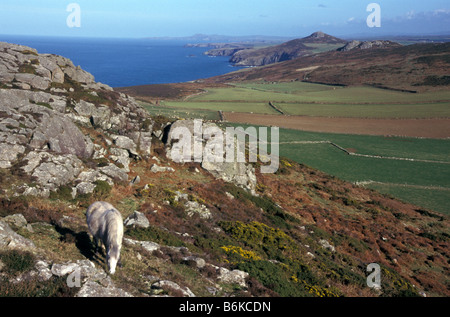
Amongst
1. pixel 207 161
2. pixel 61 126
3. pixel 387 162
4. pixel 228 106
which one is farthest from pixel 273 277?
pixel 228 106

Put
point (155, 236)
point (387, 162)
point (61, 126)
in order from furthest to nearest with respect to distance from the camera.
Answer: point (387, 162) → point (61, 126) → point (155, 236)

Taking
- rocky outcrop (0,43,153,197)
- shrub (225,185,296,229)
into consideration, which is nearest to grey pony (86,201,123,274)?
rocky outcrop (0,43,153,197)

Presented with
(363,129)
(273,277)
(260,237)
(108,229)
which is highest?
(108,229)

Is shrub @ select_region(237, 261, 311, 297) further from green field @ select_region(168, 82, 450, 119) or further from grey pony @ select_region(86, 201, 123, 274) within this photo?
green field @ select_region(168, 82, 450, 119)

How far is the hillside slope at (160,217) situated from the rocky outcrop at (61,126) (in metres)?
0.13

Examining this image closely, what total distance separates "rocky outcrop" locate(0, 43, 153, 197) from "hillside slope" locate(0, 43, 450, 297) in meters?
0.13

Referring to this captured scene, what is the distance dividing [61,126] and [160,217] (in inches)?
498

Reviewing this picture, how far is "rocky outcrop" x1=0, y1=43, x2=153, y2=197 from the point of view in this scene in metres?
21.7

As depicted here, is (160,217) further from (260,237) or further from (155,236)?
(260,237)

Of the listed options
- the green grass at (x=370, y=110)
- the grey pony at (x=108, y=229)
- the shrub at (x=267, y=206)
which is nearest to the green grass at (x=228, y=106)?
the green grass at (x=370, y=110)

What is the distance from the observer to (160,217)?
21188 mm

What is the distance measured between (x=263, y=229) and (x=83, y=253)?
1402cm

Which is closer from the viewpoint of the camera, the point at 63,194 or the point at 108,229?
the point at 108,229

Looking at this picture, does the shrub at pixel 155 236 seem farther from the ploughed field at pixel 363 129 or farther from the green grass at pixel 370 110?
the green grass at pixel 370 110
